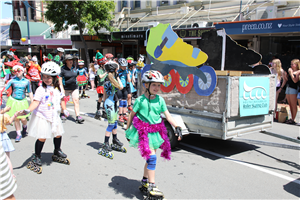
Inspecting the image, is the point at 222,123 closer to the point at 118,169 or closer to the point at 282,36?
the point at 118,169

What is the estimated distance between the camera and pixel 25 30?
29.9 metres

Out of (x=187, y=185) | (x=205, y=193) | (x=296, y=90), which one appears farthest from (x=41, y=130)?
(x=296, y=90)

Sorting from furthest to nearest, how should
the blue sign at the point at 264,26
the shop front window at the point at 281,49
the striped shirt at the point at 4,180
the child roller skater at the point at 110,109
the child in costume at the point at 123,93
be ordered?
the shop front window at the point at 281,49
the blue sign at the point at 264,26
the child in costume at the point at 123,93
the child roller skater at the point at 110,109
the striped shirt at the point at 4,180

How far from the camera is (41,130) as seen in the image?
14.0 ft

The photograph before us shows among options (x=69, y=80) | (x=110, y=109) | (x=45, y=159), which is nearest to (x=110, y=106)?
(x=110, y=109)

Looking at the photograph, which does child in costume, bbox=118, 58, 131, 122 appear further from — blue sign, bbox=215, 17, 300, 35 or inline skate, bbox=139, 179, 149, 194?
blue sign, bbox=215, 17, 300, 35

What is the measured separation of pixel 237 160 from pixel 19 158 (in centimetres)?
426

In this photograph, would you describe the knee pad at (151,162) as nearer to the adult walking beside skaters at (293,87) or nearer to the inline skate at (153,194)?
the inline skate at (153,194)

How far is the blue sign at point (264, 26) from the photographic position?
1035 centimetres

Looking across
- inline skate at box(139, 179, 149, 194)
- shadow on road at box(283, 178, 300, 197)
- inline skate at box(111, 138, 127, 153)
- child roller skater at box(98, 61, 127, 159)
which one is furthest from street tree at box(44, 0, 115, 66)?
shadow on road at box(283, 178, 300, 197)

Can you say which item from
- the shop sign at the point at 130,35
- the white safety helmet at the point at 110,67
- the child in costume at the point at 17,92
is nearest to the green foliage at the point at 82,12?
the shop sign at the point at 130,35

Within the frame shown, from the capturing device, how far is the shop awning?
29609 millimetres

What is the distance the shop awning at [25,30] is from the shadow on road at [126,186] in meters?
28.8

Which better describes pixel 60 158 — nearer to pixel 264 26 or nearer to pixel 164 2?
pixel 264 26
